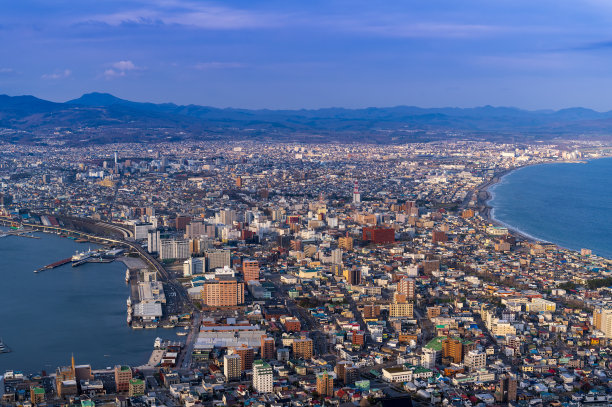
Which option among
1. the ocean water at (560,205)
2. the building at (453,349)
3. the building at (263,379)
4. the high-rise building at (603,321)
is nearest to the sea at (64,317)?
the building at (263,379)

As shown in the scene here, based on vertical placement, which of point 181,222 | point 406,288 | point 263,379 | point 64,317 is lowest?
point 64,317

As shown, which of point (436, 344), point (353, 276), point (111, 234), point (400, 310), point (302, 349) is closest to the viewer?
point (302, 349)

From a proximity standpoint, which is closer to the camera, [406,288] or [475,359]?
[475,359]

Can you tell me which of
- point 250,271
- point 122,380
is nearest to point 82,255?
point 250,271

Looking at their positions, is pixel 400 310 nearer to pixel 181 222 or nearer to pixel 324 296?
pixel 324 296

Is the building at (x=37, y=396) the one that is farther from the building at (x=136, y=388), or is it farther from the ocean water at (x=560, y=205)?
the ocean water at (x=560, y=205)

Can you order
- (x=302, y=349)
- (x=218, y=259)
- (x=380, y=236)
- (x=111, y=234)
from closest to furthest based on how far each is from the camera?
(x=302, y=349) → (x=218, y=259) → (x=380, y=236) → (x=111, y=234)

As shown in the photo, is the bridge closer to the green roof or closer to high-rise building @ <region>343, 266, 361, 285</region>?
high-rise building @ <region>343, 266, 361, 285</region>
